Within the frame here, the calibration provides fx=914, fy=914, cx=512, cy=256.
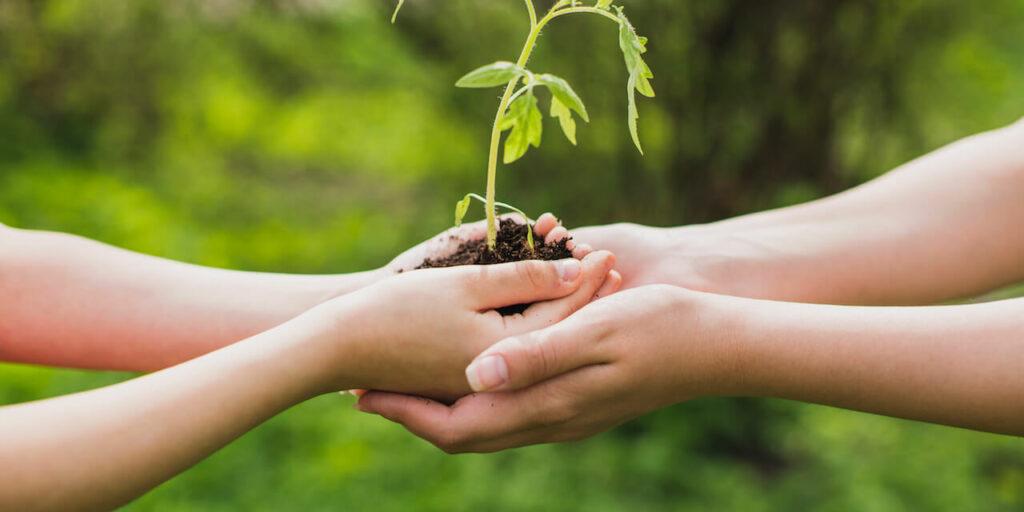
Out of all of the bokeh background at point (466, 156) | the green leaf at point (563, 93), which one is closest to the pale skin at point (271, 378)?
the green leaf at point (563, 93)

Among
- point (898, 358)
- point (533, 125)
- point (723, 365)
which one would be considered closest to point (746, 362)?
point (723, 365)

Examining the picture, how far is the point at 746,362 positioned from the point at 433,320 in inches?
21.8

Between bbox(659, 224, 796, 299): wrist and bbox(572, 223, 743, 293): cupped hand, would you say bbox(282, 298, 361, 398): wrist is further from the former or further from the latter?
bbox(659, 224, 796, 299): wrist

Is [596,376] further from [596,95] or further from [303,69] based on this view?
[303,69]

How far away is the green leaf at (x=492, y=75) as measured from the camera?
55.4 inches

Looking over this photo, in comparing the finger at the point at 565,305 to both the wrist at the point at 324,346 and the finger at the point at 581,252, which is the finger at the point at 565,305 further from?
the wrist at the point at 324,346

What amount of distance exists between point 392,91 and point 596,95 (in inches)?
56.1

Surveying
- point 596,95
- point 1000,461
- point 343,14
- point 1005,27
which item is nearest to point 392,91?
point 343,14

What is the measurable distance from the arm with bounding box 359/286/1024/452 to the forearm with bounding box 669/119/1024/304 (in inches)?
15.9

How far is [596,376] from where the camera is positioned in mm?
1581

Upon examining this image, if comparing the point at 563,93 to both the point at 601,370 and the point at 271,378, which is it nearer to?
the point at 601,370

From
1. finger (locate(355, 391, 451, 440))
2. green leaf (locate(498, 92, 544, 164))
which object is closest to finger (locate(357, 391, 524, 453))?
finger (locate(355, 391, 451, 440))

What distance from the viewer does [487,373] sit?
4.73ft

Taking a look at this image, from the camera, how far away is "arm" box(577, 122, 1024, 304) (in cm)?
196
